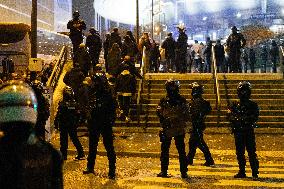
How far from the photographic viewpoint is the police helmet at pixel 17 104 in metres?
2.82

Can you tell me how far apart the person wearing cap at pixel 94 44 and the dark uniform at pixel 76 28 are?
54 cm

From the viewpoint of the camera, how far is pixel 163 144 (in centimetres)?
898

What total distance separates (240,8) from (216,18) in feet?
12.0

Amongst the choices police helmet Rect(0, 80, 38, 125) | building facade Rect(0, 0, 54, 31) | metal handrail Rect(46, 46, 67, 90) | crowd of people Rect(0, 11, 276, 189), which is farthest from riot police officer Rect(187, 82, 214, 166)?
building facade Rect(0, 0, 54, 31)

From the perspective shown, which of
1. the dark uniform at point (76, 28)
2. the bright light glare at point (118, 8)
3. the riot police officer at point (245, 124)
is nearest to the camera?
the riot police officer at point (245, 124)

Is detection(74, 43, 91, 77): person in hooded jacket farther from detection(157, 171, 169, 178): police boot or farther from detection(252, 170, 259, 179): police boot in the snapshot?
detection(252, 170, 259, 179): police boot

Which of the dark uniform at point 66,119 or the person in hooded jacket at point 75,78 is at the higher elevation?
the person in hooded jacket at point 75,78

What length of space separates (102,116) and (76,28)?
10.2m

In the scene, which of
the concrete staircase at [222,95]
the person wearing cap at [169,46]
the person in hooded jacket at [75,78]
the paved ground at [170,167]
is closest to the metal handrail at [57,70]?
the person in hooded jacket at [75,78]

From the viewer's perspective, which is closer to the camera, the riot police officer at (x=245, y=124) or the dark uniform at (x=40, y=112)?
the dark uniform at (x=40, y=112)

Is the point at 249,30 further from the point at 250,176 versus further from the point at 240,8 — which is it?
the point at 250,176

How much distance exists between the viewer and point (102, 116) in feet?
29.1

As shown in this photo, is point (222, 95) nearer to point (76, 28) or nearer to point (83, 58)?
point (83, 58)

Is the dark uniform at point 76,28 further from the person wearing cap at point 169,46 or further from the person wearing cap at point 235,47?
the person wearing cap at point 235,47
